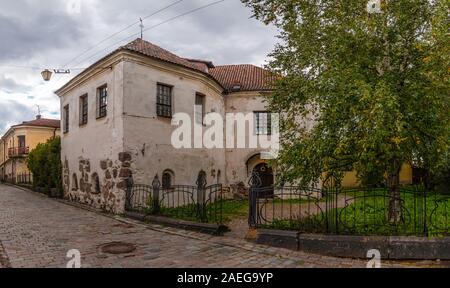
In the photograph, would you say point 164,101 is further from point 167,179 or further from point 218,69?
point 218,69

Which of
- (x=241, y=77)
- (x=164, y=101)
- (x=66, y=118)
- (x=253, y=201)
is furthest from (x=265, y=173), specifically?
(x=253, y=201)

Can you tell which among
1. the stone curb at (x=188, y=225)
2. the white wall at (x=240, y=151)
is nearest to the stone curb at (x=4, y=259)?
the stone curb at (x=188, y=225)

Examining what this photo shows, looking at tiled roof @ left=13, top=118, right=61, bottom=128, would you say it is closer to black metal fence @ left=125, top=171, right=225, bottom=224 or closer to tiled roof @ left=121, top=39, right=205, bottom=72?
tiled roof @ left=121, top=39, right=205, bottom=72

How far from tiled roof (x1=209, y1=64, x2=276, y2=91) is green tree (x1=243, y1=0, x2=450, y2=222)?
1196cm

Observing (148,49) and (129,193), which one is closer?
(129,193)

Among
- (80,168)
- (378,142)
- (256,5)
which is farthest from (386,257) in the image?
(80,168)

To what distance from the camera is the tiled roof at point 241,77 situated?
2091 centimetres

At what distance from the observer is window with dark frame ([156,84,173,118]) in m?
14.7

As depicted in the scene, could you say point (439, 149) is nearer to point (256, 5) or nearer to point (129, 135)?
point (256, 5)

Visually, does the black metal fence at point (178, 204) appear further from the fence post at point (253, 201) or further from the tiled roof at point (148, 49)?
the tiled roof at point (148, 49)

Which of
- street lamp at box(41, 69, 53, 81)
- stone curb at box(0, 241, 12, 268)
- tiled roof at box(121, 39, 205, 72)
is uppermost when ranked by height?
tiled roof at box(121, 39, 205, 72)

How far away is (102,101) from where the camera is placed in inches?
587

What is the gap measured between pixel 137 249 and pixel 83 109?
11418mm

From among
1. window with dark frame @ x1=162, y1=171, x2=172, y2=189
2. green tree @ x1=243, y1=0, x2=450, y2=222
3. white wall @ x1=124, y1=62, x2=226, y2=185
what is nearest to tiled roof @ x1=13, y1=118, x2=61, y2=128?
white wall @ x1=124, y1=62, x2=226, y2=185
